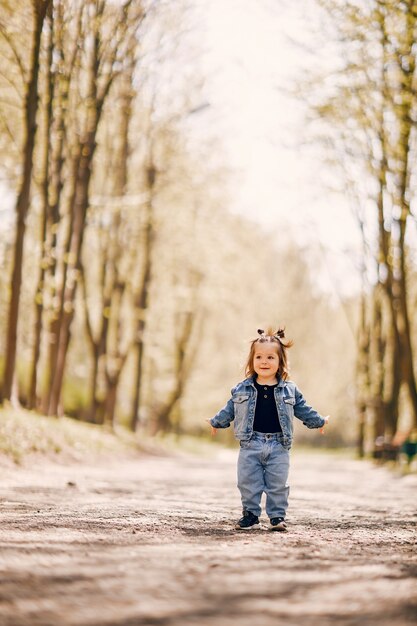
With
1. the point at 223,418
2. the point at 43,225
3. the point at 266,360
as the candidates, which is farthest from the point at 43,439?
the point at 266,360

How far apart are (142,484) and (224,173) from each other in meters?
20.1

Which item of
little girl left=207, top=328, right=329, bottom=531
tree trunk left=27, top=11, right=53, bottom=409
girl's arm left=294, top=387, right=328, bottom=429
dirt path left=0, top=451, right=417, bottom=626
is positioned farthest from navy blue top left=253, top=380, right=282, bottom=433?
tree trunk left=27, top=11, right=53, bottom=409

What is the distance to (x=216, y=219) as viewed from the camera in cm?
3053

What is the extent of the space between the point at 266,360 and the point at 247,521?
134cm

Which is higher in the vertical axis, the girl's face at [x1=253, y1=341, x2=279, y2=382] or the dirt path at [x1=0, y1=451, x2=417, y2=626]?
the girl's face at [x1=253, y1=341, x2=279, y2=382]

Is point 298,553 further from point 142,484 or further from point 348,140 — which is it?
point 348,140

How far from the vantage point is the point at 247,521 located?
22.6ft

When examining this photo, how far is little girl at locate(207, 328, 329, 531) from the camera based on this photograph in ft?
23.3

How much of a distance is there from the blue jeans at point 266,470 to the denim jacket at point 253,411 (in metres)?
0.09

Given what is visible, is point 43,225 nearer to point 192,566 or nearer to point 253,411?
Result: point 253,411

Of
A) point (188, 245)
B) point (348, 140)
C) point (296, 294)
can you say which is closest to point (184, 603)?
point (348, 140)

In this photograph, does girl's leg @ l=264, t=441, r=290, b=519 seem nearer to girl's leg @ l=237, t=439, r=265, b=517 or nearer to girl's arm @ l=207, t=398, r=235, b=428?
girl's leg @ l=237, t=439, r=265, b=517

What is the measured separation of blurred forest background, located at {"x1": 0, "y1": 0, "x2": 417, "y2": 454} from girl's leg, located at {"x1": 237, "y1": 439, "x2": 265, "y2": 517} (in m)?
8.55

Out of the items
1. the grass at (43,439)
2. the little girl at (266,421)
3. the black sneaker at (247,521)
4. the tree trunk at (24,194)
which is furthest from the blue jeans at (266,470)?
the tree trunk at (24,194)
